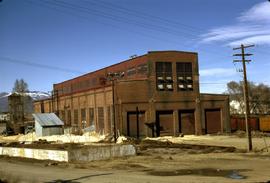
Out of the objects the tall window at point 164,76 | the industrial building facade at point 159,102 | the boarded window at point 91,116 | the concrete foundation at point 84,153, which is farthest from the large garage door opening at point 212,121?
the concrete foundation at point 84,153

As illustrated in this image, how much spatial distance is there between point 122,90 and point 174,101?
314 inches

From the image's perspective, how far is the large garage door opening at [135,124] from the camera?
54.6m

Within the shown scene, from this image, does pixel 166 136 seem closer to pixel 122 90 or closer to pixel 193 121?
pixel 193 121

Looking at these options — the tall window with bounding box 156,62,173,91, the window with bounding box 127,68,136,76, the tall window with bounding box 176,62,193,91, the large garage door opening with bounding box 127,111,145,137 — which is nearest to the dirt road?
the large garage door opening with bounding box 127,111,145,137

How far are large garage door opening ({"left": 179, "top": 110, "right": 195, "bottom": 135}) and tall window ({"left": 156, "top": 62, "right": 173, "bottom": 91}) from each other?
14.4 feet

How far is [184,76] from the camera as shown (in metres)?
58.1

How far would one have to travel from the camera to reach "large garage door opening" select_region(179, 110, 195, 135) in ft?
190

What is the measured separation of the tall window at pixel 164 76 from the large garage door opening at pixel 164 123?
11.9ft

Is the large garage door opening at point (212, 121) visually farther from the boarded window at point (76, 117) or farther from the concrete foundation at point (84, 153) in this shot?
the concrete foundation at point (84, 153)

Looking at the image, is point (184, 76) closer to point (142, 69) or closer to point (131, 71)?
point (142, 69)

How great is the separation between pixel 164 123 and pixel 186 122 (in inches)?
144

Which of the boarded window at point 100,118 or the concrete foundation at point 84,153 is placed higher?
the boarded window at point 100,118

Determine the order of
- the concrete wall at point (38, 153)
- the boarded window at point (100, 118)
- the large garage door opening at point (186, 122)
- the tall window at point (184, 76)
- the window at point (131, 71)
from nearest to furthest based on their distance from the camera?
the concrete wall at point (38, 153), the tall window at point (184, 76), the large garage door opening at point (186, 122), the boarded window at point (100, 118), the window at point (131, 71)

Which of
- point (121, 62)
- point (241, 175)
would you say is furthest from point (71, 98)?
point (241, 175)
